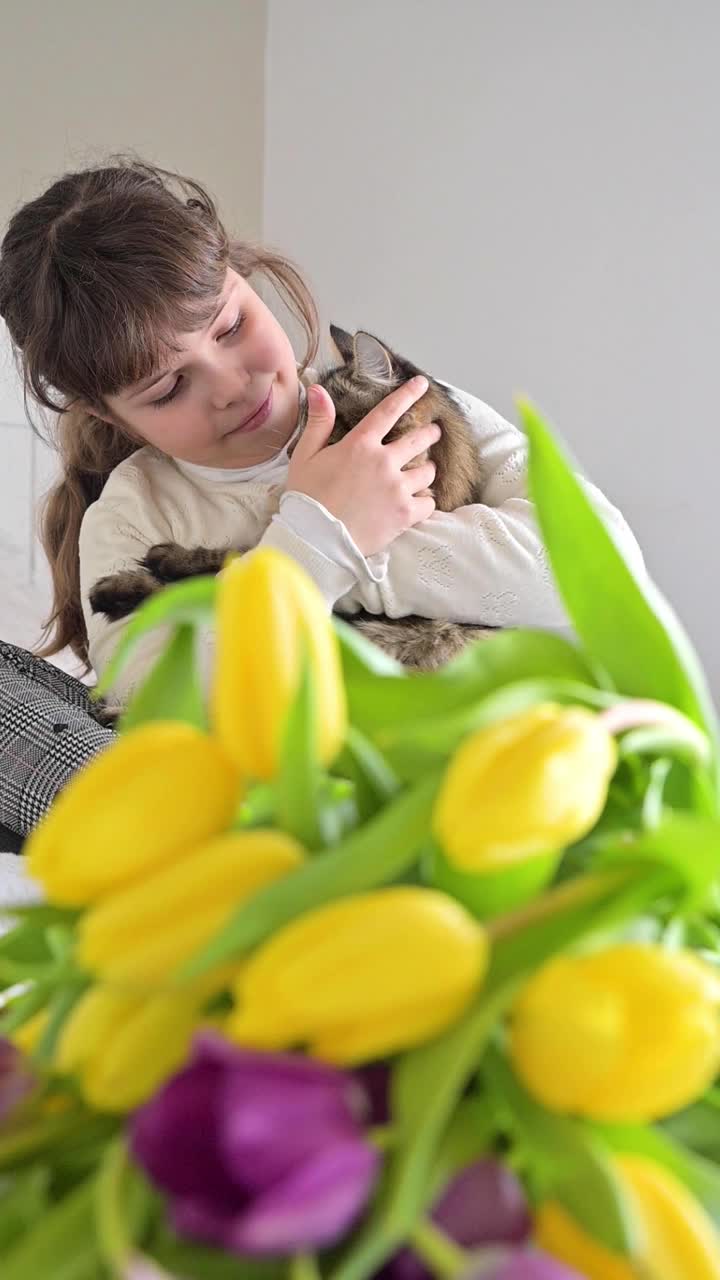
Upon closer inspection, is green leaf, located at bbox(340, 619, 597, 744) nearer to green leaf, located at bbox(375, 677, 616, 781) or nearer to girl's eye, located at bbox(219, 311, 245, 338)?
green leaf, located at bbox(375, 677, 616, 781)

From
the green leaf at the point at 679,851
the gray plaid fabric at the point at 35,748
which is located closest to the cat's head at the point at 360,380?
the gray plaid fabric at the point at 35,748

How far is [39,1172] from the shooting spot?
0.64 ft

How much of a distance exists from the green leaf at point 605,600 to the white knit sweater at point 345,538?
0.79 m

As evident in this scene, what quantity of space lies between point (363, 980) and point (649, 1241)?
6cm

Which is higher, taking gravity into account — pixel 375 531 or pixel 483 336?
pixel 375 531

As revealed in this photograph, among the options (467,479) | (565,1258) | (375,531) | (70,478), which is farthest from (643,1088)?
(70,478)

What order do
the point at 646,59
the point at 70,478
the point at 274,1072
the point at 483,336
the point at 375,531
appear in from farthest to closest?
the point at 483,336, the point at 646,59, the point at 70,478, the point at 375,531, the point at 274,1072

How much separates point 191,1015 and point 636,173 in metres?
2.39

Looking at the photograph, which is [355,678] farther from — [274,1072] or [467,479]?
[467,479]

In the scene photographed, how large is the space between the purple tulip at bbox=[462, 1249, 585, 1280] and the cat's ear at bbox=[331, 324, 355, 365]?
50.8 inches

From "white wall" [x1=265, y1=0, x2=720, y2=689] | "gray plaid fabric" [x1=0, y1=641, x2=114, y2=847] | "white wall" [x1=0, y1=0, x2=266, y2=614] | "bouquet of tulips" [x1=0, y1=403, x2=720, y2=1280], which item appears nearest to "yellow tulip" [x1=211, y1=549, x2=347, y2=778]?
"bouquet of tulips" [x1=0, y1=403, x2=720, y2=1280]

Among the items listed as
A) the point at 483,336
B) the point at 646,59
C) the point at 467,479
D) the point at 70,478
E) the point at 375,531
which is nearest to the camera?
the point at 375,531

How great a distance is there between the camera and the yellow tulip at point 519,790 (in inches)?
7.0

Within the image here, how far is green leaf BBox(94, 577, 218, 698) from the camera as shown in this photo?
0.22 meters
